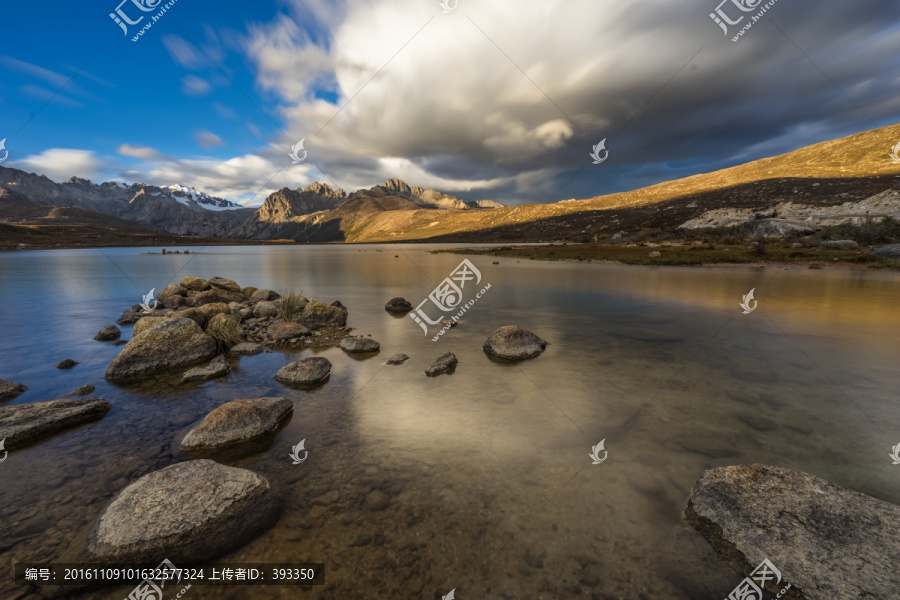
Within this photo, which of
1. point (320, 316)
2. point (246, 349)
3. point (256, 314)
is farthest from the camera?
point (256, 314)

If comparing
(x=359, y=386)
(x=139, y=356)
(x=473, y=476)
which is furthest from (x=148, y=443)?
(x=473, y=476)

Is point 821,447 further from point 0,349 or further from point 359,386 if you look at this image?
point 0,349

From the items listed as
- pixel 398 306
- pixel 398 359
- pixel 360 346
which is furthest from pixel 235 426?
pixel 398 306

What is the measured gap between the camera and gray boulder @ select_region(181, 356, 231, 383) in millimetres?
11375

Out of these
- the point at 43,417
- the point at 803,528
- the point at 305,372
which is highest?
the point at 803,528

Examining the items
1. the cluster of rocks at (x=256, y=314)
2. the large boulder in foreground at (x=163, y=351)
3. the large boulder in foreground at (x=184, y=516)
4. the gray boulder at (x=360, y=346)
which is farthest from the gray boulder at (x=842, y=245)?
the large boulder in foreground at (x=163, y=351)

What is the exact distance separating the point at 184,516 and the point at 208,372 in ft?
25.7

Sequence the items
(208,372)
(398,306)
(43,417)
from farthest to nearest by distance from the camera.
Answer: (398,306) → (208,372) → (43,417)

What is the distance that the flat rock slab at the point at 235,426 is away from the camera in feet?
24.6

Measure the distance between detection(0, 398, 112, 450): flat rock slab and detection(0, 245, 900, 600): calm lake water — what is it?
18.4 inches

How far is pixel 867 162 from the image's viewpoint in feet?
437

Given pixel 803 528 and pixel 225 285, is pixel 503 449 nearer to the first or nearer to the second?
pixel 803 528

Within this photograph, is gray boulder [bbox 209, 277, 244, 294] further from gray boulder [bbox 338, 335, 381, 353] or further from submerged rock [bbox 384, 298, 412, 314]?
gray boulder [bbox 338, 335, 381, 353]

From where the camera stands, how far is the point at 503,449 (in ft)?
24.0
